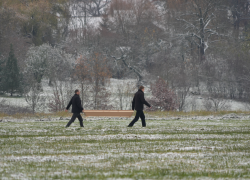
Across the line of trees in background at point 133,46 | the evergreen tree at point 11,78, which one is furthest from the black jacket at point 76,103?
the evergreen tree at point 11,78

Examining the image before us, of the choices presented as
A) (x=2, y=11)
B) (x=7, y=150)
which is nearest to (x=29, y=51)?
(x=2, y=11)

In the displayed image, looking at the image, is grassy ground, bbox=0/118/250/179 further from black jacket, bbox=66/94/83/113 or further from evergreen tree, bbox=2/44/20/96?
evergreen tree, bbox=2/44/20/96

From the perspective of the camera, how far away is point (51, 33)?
2808 inches

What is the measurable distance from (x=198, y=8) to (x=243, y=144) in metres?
56.6

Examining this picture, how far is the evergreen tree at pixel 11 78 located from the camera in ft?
169

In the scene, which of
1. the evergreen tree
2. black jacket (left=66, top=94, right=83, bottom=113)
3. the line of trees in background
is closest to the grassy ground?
black jacket (left=66, top=94, right=83, bottom=113)

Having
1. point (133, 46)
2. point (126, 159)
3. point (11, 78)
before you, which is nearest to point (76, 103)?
point (126, 159)

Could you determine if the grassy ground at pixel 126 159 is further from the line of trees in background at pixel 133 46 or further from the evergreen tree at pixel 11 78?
the evergreen tree at pixel 11 78

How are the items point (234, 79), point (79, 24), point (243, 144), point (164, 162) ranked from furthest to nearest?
point (79, 24), point (234, 79), point (243, 144), point (164, 162)

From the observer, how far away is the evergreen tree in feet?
169

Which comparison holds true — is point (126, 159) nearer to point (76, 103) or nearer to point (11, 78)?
point (76, 103)

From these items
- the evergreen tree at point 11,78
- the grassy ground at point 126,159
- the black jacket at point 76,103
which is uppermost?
the evergreen tree at point 11,78

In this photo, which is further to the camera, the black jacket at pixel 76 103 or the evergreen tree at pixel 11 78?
the evergreen tree at pixel 11 78

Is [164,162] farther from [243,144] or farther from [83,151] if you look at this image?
[243,144]
